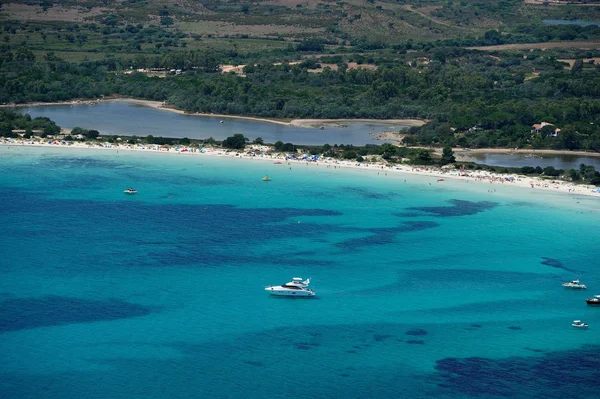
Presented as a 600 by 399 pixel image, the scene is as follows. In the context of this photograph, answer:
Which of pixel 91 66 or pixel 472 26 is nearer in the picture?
pixel 91 66

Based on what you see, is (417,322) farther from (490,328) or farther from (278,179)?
(278,179)

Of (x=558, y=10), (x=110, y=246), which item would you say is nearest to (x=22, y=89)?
(x=110, y=246)

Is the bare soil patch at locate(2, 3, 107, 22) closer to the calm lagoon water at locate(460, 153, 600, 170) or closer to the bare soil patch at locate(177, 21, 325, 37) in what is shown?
the bare soil patch at locate(177, 21, 325, 37)

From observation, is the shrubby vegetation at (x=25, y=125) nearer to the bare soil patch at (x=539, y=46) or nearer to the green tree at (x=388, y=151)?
the green tree at (x=388, y=151)

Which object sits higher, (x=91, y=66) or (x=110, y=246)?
(x=91, y=66)

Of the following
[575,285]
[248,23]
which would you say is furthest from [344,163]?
[248,23]

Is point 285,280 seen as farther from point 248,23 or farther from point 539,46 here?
point 248,23
